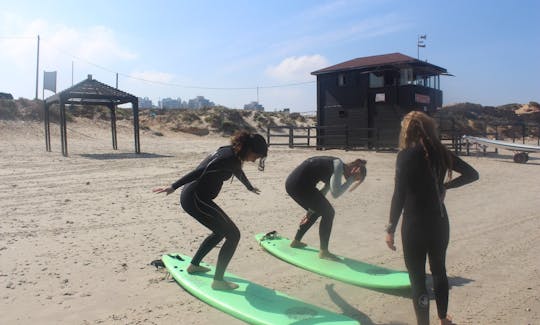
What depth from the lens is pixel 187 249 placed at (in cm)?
590

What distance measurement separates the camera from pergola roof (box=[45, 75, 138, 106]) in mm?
18388

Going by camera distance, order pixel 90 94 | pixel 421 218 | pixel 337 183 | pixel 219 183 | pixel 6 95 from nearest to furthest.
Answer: pixel 421 218 < pixel 219 183 < pixel 337 183 < pixel 90 94 < pixel 6 95

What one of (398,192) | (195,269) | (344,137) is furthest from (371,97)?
(398,192)

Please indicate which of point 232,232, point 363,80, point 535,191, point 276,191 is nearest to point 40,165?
point 276,191

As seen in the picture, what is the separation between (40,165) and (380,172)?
Answer: 1083 cm

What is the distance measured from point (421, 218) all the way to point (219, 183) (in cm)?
191

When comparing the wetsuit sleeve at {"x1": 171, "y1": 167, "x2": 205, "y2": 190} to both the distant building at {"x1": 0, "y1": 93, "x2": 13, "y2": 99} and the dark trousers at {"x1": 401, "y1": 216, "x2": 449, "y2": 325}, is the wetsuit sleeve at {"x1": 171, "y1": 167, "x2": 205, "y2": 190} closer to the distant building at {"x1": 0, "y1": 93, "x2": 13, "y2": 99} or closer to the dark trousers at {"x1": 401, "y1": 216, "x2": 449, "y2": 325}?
the dark trousers at {"x1": 401, "y1": 216, "x2": 449, "y2": 325}

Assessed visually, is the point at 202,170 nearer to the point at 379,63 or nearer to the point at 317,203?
the point at 317,203

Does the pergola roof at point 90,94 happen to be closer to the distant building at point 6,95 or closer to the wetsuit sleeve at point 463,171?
the distant building at point 6,95

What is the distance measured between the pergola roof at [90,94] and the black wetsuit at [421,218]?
17728mm

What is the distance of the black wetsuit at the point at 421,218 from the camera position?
321 cm

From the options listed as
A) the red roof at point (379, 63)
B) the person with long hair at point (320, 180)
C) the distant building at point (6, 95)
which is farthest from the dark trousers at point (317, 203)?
the distant building at point (6, 95)

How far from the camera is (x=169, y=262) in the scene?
5.03m

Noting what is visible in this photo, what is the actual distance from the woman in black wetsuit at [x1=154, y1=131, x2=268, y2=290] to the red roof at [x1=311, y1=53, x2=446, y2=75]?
19843 millimetres
